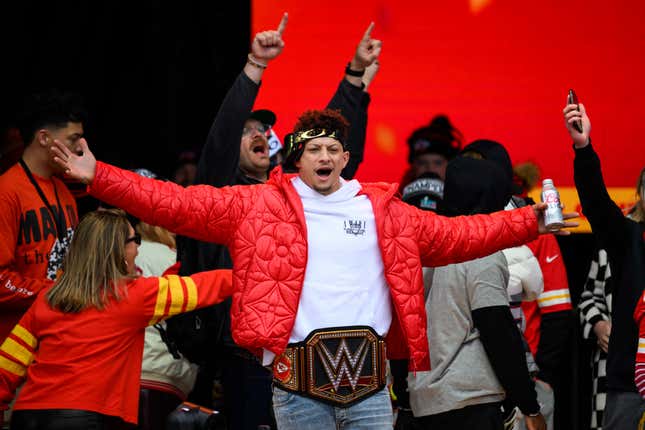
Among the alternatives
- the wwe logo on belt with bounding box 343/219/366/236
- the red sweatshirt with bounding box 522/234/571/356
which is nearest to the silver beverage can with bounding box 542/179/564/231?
the wwe logo on belt with bounding box 343/219/366/236

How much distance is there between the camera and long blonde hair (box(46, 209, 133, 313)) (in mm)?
4148

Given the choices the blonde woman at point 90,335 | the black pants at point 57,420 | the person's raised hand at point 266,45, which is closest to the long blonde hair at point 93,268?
the blonde woman at point 90,335

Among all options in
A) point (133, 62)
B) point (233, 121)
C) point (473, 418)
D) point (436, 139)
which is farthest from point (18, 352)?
point (133, 62)

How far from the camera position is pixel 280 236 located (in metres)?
3.61

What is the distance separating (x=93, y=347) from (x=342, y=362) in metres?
1.12

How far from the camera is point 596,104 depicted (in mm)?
6484

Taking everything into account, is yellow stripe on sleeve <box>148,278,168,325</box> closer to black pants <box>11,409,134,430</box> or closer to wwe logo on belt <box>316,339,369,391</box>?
black pants <box>11,409,134,430</box>

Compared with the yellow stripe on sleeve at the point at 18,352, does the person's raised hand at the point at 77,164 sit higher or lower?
higher

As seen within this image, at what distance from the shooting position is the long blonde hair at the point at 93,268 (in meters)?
4.15

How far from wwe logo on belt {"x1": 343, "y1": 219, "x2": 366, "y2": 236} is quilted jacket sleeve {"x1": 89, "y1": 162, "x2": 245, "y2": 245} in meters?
0.36

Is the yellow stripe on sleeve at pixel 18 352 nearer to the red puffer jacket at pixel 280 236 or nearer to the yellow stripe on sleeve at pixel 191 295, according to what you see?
the yellow stripe on sleeve at pixel 191 295

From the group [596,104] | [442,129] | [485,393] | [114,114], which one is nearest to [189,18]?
[114,114]

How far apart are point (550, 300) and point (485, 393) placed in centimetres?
114

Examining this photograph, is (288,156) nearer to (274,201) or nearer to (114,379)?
(274,201)
